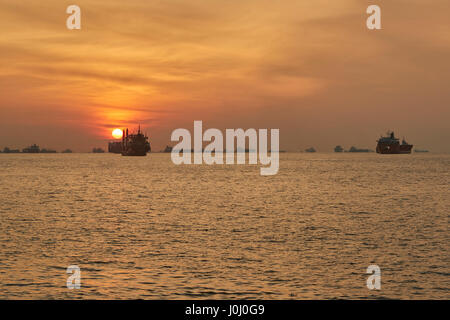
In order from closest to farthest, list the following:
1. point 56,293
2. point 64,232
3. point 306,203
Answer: point 56,293 → point 64,232 → point 306,203

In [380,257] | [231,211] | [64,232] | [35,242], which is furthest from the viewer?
[231,211]

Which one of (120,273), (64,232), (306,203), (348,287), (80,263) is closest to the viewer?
(348,287)

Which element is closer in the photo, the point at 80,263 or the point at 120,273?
the point at 120,273

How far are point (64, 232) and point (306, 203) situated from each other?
112ft
